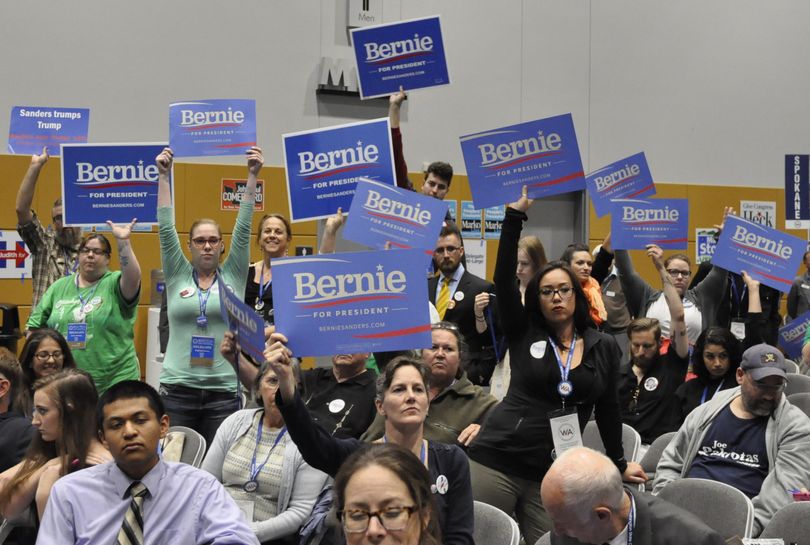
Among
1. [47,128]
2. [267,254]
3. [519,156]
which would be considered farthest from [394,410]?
[47,128]

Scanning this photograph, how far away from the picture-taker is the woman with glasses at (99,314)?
5.47m

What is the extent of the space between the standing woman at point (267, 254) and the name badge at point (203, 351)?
1.39 ft

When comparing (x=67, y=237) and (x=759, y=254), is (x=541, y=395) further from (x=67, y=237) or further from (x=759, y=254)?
(x=67, y=237)

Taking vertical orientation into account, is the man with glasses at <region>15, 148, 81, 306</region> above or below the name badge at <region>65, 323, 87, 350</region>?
above

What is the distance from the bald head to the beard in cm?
487

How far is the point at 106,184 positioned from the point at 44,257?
110cm

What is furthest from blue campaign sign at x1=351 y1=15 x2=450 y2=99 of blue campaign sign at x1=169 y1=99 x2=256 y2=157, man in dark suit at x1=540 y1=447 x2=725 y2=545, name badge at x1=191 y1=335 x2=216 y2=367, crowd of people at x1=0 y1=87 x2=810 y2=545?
man in dark suit at x1=540 y1=447 x2=725 y2=545

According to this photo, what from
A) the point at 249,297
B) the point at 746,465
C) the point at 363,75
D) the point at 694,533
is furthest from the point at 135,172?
the point at 694,533

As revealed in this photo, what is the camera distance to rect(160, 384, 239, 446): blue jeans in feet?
16.7

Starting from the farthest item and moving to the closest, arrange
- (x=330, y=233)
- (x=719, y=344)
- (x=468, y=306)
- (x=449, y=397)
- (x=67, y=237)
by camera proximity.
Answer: (x=67, y=237)
(x=468, y=306)
(x=719, y=344)
(x=330, y=233)
(x=449, y=397)

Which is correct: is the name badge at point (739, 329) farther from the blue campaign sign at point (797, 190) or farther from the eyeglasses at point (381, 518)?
the eyeglasses at point (381, 518)

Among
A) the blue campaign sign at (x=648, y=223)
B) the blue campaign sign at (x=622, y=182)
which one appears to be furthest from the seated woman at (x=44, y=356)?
the blue campaign sign at (x=622, y=182)

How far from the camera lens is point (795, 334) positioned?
6969mm

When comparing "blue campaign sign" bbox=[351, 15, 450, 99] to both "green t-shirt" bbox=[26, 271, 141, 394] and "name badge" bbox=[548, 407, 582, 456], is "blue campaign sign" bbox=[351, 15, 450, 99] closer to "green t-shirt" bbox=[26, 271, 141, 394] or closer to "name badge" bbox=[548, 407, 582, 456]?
"green t-shirt" bbox=[26, 271, 141, 394]
